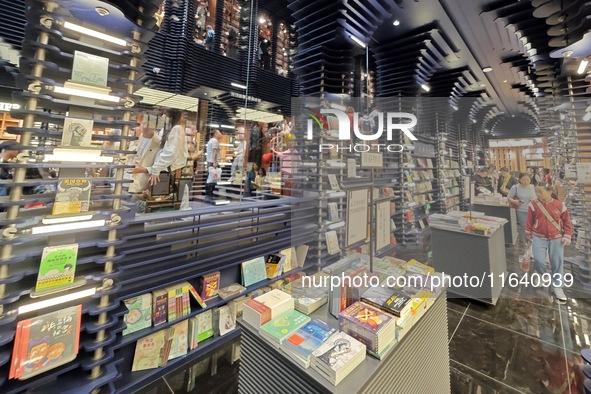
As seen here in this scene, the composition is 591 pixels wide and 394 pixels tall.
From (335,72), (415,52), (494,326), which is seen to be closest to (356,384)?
(494,326)

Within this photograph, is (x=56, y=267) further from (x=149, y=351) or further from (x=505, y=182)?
(x=505, y=182)

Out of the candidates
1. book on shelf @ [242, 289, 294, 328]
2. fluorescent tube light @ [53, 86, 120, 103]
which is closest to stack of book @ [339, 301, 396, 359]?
book on shelf @ [242, 289, 294, 328]

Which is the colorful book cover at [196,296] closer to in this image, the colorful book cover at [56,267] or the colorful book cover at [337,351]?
the colorful book cover at [56,267]

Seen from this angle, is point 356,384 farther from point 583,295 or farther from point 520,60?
point 520,60

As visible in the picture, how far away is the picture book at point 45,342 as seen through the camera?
1239 millimetres

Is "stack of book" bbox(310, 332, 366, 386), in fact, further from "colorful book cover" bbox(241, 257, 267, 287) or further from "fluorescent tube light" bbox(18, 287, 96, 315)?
"colorful book cover" bbox(241, 257, 267, 287)

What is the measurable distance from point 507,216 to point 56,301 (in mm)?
7852

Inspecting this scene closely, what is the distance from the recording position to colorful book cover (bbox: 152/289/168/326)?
1.88 meters

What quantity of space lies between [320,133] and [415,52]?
277 centimetres

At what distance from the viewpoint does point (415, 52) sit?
4.41m

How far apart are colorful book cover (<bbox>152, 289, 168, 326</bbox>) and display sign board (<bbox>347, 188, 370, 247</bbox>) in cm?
163

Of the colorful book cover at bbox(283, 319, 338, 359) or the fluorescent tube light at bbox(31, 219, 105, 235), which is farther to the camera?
the fluorescent tube light at bbox(31, 219, 105, 235)

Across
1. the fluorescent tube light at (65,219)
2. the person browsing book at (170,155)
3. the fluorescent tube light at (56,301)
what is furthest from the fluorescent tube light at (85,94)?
the fluorescent tube light at (56,301)

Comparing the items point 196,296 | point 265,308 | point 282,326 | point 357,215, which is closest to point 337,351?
point 282,326
